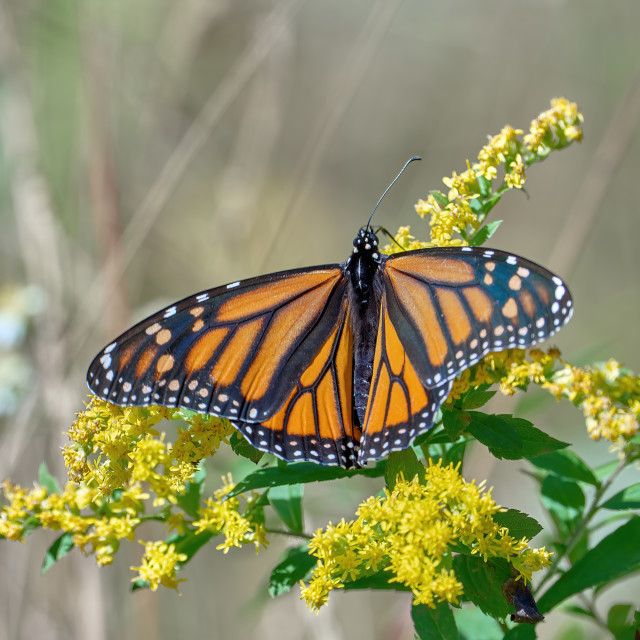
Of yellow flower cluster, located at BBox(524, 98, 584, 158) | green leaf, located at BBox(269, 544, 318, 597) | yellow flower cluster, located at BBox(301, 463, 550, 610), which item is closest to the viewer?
yellow flower cluster, located at BBox(301, 463, 550, 610)

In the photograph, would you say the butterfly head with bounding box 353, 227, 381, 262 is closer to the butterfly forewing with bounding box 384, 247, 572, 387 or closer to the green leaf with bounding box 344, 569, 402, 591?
the butterfly forewing with bounding box 384, 247, 572, 387

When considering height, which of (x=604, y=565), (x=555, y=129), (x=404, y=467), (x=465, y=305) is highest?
(x=555, y=129)

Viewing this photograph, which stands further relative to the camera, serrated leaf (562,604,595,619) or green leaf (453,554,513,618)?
serrated leaf (562,604,595,619)

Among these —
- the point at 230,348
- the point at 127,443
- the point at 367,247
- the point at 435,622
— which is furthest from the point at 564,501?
the point at 127,443

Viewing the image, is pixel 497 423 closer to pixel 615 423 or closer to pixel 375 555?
pixel 615 423

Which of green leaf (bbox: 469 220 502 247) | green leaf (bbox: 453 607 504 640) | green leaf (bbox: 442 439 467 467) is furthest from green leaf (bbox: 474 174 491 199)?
green leaf (bbox: 453 607 504 640)

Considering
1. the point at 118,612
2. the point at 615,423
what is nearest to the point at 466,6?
the point at 615,423

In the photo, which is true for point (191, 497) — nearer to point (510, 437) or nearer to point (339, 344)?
point (339, 344)
